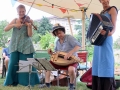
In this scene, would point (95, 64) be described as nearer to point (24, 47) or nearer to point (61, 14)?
point (24, 47)

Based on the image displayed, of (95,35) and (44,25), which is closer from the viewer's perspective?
(95,35)

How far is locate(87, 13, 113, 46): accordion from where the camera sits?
189 centimetres

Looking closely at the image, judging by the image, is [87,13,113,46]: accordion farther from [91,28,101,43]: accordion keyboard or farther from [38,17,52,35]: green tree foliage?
[38,17,52,35]: green tree foliage

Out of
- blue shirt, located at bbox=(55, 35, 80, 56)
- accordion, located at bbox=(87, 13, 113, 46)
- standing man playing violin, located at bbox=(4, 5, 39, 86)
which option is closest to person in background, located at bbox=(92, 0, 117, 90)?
accordion, located at bbox=(87, 13, 113, 46)

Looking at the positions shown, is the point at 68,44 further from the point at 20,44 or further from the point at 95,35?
the point at 95,35

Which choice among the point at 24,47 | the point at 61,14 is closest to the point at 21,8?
the point at 24,47

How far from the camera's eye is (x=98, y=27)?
75.4 inches

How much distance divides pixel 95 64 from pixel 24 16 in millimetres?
1718

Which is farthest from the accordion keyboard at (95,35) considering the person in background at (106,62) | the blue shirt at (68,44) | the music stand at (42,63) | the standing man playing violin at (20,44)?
the standing man playing violin at (20,44)

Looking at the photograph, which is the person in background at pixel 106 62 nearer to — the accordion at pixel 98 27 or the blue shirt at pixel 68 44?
the accordion at pixel 98 27

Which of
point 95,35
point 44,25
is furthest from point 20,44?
point 44,25

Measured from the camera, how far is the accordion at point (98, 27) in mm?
1890

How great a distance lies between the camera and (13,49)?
347 cm

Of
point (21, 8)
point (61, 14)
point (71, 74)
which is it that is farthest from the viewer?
point (61, 14)
